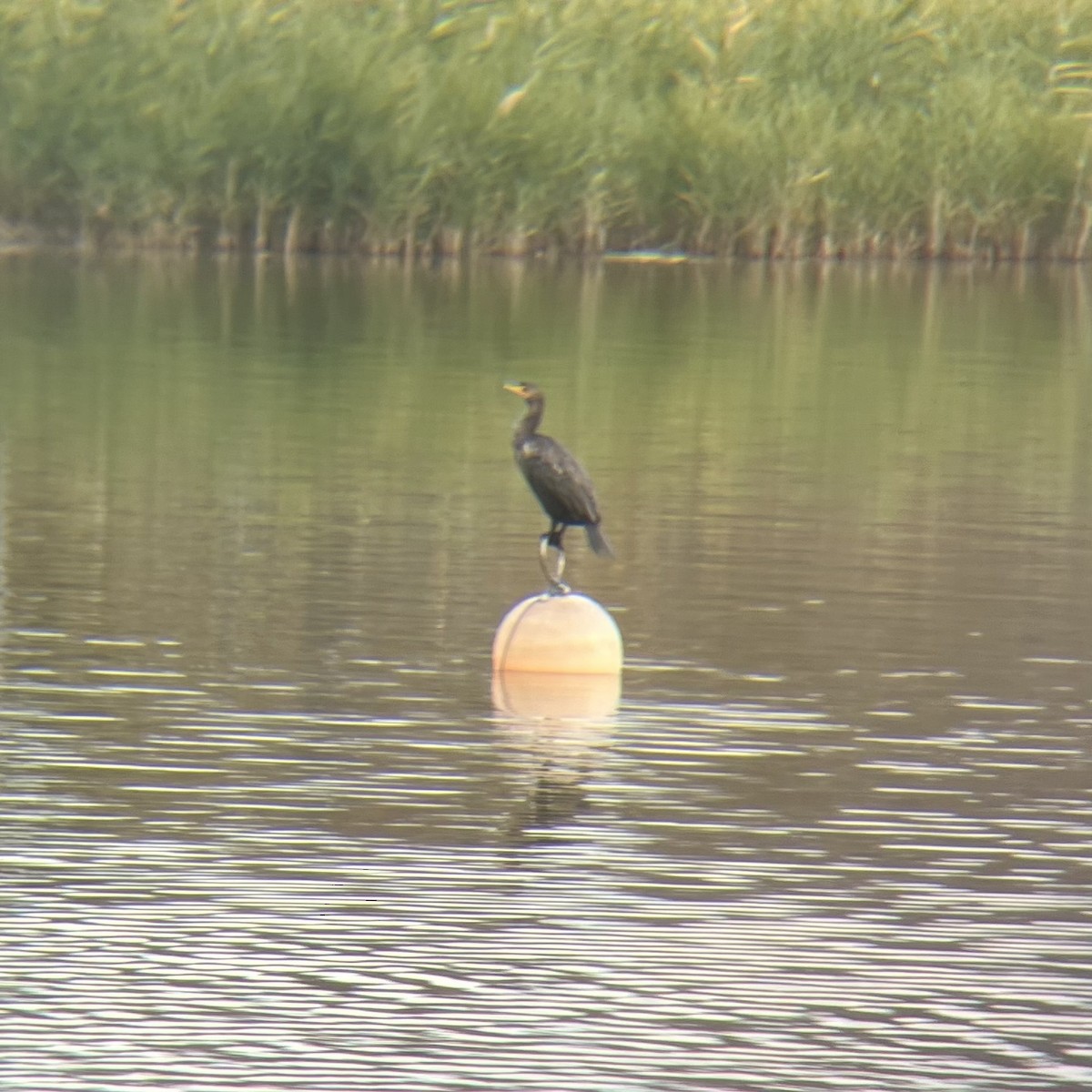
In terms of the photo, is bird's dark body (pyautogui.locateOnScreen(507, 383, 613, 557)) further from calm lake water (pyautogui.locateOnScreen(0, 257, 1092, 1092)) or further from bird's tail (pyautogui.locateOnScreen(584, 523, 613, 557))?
calm lake water (pyautogui.locateOnScreen(0, 257, 1092, 1092))

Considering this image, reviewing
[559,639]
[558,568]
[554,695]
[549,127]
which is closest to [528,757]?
[554,695]

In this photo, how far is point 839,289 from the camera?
3020 cm

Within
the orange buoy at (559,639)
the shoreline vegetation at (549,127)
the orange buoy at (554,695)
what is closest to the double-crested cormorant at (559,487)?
the orange buoy at (559,639)

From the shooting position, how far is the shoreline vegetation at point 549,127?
1232 inches

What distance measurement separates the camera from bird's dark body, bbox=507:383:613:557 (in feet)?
34.9

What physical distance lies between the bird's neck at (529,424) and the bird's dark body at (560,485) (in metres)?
0.02

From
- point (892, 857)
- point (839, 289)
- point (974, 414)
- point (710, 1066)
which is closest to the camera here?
point (710, 1066)

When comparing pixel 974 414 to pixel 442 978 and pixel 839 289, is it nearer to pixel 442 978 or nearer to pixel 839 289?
pixel 839 289

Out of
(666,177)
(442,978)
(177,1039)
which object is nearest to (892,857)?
(442,978)

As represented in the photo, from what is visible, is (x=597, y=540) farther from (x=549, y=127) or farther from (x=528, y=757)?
(x=549, y=127)

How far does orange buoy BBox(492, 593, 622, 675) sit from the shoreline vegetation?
69.3 feet

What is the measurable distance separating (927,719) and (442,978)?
343 centimetres

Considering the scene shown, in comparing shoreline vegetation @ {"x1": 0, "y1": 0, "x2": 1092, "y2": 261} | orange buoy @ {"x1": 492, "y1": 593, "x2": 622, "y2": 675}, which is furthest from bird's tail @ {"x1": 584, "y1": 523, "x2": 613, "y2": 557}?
shoreline vegetation @ {"x1": 0, "y1": 0, "x2": 1092, "y2": 261}

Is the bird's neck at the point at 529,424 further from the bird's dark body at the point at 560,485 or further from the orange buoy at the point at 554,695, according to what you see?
the orange buoy at the point at 554,695
